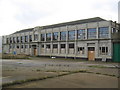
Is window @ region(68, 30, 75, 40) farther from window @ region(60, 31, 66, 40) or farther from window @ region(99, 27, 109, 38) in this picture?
window @ region(99, 27, 109, 38)

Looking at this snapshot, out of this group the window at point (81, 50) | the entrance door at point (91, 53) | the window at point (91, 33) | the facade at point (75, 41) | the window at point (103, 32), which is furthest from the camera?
the window at point (81, 50)

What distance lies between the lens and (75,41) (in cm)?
3550

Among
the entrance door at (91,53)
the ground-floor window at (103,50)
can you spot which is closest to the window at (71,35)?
the entrance door at (91,53)

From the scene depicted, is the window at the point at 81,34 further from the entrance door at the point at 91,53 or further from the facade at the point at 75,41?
the entrance door at the point at 91,53

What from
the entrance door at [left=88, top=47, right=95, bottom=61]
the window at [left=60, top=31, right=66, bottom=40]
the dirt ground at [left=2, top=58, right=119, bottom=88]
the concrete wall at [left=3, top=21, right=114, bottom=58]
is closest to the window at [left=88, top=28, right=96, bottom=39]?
the concrete wall at [left=3, top=21, right=114, bottom=58]

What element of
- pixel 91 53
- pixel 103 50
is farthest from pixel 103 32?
pixel 91 53

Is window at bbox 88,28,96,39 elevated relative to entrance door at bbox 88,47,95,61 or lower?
elevated

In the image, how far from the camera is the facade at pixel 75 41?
3010 cm

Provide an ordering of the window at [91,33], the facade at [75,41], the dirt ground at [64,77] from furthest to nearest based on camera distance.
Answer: the window at [91,33]
the facade at [75,41]
the dirt ground at [64,77]

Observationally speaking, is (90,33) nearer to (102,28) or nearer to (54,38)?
(102,28)

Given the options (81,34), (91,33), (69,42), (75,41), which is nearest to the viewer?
(91,33)

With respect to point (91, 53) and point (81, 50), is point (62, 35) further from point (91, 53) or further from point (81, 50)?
point (91, 53)

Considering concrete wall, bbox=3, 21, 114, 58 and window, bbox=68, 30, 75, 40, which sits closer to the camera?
concrete wall, bbox=3, 21, 114, 58

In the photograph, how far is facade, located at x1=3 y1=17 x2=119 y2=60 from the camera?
98.7ft
